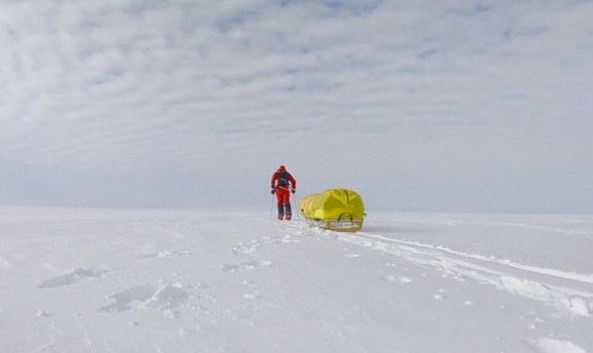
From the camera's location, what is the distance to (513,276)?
4816 millimetres

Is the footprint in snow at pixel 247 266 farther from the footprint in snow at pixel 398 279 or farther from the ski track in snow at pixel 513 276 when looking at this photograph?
the ski track in snow at pixel 513 276

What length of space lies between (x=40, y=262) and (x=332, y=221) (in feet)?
20.9

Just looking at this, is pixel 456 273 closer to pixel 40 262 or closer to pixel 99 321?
pixel 99 321

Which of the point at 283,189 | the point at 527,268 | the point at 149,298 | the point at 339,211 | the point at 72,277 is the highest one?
the point at 283,189

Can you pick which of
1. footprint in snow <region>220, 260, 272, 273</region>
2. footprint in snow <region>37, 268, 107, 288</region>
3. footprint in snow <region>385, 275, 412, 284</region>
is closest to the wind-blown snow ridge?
footprint in snow <region>385, 275, 412, 284</region>

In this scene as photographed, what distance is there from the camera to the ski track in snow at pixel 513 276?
3926 mm

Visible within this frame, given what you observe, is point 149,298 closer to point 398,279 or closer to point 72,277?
point 72,277

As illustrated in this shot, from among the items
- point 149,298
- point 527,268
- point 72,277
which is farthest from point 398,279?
point 72,277

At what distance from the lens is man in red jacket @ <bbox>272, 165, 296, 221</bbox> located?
1383cm

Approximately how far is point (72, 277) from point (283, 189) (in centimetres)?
970

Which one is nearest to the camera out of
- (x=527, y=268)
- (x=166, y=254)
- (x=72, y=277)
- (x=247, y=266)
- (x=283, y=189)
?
(x=72, y=277)

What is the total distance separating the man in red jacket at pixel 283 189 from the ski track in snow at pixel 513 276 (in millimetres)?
6815

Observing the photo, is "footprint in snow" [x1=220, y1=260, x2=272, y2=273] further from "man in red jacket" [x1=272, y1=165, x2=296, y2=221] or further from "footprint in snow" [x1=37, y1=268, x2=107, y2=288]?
"man in red jacket" [x1=272, y1=165, x2=296, y2=221]

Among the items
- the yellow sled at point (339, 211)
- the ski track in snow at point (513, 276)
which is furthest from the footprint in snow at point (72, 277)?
the yellow sled at point (339, 211)
